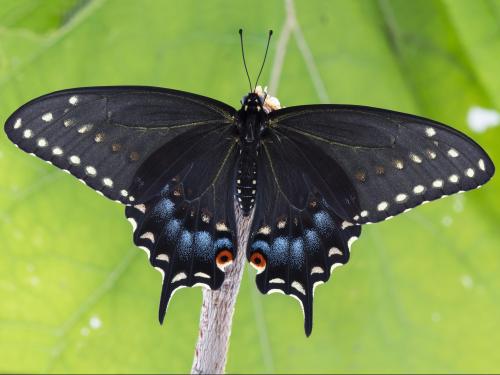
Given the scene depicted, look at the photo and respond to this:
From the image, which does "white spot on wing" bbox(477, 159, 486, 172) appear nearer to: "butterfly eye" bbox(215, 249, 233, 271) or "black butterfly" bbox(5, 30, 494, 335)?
"black butterfly" bbox(5, 30, 494, 335)

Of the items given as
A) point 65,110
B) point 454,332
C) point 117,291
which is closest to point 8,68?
point 65,110

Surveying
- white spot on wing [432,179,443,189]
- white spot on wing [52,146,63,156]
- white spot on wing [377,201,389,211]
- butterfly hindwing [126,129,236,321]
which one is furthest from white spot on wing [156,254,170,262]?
white spot on wing [432,179,443,189]

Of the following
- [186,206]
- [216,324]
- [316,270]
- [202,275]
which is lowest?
[216,324]

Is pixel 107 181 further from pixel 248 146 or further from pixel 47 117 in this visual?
pixel 248 146

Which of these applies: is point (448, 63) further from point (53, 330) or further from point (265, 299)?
point (53, 330)

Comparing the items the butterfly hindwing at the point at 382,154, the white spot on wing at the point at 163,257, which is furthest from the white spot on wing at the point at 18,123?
the butterfly hindwing at the point at 382,154

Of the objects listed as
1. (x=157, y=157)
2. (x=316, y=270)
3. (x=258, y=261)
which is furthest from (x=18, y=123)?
(x=316, y=270)
